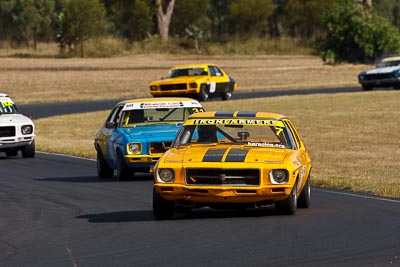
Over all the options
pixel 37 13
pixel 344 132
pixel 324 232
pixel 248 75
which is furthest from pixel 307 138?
pixel 37 13

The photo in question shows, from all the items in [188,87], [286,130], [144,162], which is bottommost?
[188,87]

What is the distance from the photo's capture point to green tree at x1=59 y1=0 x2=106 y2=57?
4060 inches

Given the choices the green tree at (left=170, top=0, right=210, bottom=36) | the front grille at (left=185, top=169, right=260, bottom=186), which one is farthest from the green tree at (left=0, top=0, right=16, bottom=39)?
the front grille at (left=185, top=169, right=260, bottom=186)

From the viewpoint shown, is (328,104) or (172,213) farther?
(328,104)

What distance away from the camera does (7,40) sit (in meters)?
126

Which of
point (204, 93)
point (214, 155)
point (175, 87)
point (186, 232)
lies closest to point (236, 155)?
point (214, 155)

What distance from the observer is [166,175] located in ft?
42.4

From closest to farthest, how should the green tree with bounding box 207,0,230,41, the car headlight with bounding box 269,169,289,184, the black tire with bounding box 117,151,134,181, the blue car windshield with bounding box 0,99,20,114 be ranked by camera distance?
the car headlight with bounding box 269,169,289,184 → the black tire with bounding box 117,151,134,181 → the blue car windshield with bounding box 0,99,20,114 → the green tree with bounding box 207,0,230,41

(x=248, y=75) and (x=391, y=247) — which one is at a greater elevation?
(x=391, y=247)

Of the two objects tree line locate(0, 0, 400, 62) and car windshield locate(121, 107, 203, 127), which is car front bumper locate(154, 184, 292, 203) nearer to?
car windshield locate(121, 107, 203, 127)

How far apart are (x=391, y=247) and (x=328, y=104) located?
3332 centimetres

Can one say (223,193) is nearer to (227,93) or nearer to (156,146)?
(156,146)

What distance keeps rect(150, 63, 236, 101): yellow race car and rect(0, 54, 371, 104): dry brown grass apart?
576cm

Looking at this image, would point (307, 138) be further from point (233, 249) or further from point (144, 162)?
point (233, 249)
